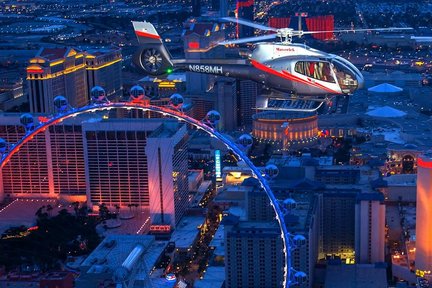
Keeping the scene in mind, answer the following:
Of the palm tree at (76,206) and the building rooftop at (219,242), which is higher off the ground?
the building rooftop at (219,242)

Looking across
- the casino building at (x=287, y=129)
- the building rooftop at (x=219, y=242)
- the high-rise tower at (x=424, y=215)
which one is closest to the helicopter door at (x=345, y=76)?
the high-rise tower at (x=424, y=215)

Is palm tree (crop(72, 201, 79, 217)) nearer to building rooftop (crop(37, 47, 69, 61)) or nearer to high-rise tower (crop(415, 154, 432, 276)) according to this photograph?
high-rise tower (crop(415, 154, 432, 276))

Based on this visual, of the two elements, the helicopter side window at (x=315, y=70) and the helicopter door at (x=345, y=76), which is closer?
the helicopter door at (x=345, y=76)

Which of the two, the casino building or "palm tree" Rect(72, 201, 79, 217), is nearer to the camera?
"palm tree" Rect(72, 201, 79, 217)

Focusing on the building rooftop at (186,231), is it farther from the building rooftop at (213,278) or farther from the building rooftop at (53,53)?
the building rooftop at (53,53)

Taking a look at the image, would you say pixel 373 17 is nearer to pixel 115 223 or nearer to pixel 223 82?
pixel 223 82

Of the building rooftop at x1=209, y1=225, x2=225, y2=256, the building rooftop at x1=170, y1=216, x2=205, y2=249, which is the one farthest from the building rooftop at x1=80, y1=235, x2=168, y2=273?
→ the building rooftop at x1=170, y1=216, x2=205, y2=249

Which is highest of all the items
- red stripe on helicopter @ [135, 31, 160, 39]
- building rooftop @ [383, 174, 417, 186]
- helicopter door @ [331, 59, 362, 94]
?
red stripe on helicopter @ [135, 31, 160, 39]

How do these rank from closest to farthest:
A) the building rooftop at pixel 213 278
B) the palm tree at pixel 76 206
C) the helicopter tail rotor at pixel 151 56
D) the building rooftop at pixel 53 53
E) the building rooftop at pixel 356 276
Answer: the helicopter tail rotor at pixel 151 56
the building rooftop at pixel 356 276
the building rooftop at pixel 213 278
the palm tree at pixel 76 206
the building rooftop at pixel 53 53

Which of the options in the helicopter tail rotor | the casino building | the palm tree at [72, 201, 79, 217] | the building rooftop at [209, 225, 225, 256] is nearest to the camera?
the helicopter tail rotor

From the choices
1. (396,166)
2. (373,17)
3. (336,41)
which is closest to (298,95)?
(396,166)
